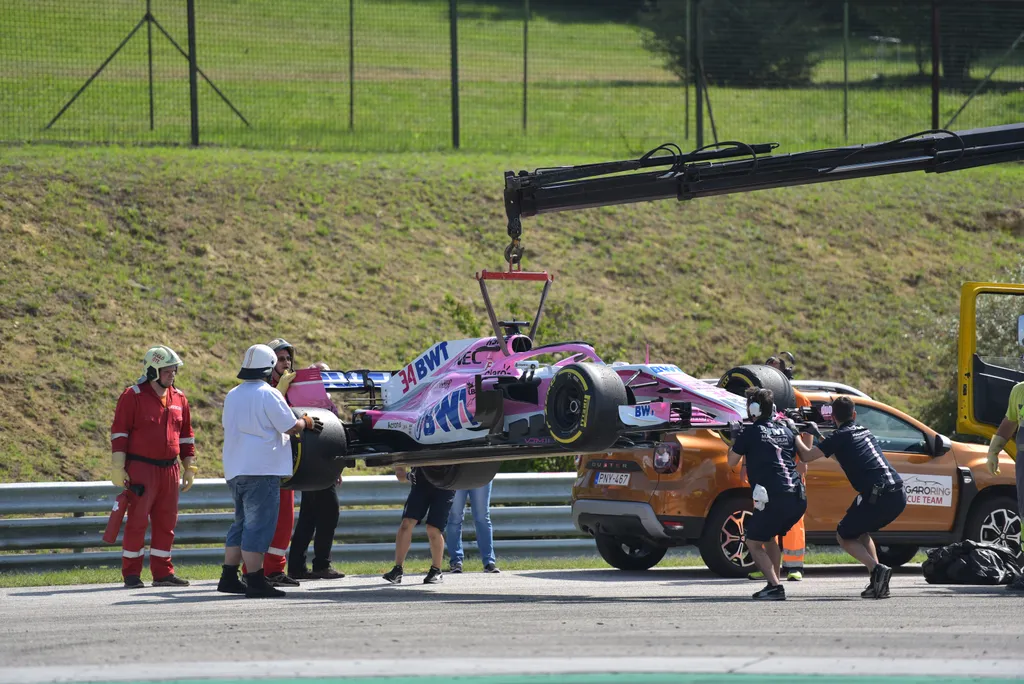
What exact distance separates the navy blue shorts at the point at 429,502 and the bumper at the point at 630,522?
1509 millimetres

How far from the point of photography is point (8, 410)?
16.3 meters

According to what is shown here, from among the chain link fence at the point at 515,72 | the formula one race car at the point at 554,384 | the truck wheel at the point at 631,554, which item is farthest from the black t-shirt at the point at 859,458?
the chain link fence at the point at 515,72

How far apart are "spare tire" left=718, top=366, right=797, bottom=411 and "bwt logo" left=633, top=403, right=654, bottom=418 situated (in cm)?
137

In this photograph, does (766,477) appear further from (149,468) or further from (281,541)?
(149,468)

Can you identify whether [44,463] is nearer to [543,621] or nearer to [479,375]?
[479,375]

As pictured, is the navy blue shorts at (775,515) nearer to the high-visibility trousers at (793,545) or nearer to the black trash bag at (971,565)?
the high-visibility trousers at (793,545)

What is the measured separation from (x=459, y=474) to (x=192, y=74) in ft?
40.9

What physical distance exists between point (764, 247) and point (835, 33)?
690 cm

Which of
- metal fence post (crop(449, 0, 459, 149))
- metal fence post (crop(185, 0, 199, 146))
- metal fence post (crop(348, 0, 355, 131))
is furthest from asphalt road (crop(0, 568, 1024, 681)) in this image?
metal fence post (crop(348, 0, 355, 131))

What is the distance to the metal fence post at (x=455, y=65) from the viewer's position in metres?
23.6

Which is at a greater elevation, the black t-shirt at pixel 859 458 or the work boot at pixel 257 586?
the black t-shirt at pixel 859 458

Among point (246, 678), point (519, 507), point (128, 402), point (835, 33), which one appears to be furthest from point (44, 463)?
point (835, 33)

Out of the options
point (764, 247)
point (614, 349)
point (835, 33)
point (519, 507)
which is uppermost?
point (835, 33)

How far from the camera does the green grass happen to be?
1271 centimetres
